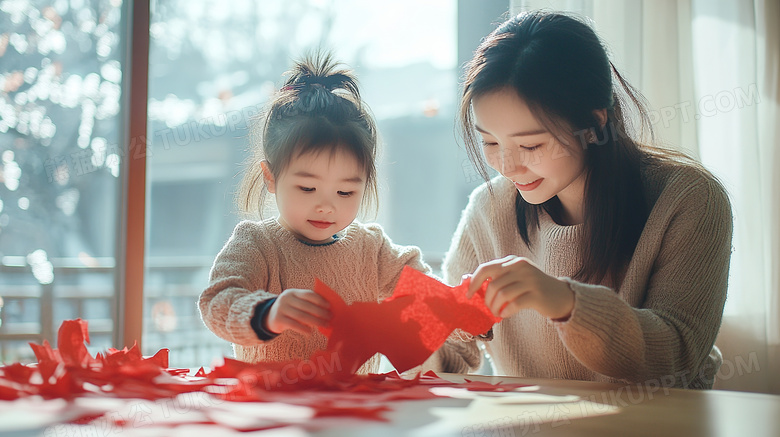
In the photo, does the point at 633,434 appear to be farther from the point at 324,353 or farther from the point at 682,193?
the point at 682,193

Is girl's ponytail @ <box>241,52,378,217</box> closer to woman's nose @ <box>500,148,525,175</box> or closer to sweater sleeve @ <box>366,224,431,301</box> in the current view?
sweater sleeve @ <box>366,224,431,301</box>

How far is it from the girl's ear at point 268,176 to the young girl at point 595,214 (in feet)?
1.21

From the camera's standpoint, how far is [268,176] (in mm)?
1129

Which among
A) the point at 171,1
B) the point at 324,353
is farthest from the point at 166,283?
the point at 324,353

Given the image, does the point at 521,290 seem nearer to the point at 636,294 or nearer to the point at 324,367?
the point at 324,367

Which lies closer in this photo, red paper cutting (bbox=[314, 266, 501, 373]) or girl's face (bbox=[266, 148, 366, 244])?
red paper cutting (bbox=[314, 266, 501, 373])

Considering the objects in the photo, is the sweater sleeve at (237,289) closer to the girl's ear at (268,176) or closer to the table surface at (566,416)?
the girl's ear at (268,176)

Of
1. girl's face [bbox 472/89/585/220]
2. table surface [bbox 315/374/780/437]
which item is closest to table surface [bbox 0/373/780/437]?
table surface [bbox 315/374/780/437]

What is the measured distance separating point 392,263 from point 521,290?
44 centimetres

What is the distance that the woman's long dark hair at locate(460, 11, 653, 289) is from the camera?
102 cm

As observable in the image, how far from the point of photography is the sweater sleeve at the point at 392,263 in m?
1.17

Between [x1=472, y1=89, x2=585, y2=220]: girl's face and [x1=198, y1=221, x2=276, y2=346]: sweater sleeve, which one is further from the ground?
[x1=472, y1=89, x2=585, y2=220]: girl's face

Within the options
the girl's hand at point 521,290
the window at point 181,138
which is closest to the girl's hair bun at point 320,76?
the window at point 181,138

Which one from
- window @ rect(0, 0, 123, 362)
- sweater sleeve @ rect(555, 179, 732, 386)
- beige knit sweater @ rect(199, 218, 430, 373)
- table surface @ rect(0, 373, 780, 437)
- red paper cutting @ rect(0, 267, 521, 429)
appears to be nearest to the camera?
table surface @ rect(0, 373, 780, 437)
